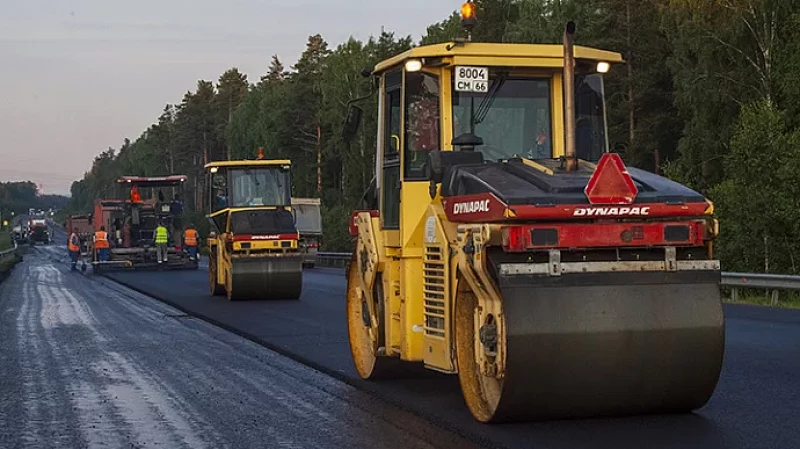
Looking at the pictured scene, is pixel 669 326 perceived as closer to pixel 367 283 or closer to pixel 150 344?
pixel 367 283

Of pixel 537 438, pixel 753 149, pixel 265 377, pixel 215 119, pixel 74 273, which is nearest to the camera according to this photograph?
pixel 537 438

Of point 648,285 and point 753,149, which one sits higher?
point 753,149

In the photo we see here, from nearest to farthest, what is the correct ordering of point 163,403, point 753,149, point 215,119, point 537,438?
point 537,438 < point 163,403 < point 753,149 < point 215,119

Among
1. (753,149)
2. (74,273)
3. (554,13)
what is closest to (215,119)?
(554,13)

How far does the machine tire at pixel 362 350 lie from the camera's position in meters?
9.98

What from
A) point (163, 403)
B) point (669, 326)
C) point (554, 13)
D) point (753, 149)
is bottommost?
point (163, 403)

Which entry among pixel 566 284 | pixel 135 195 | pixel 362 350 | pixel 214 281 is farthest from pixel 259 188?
pixel 135 195

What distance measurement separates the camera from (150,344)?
1408 cm

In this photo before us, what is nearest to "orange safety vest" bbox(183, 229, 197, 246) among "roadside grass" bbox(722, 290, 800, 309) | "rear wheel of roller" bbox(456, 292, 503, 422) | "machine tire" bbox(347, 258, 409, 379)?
"roadside grass" bbox(722, 290, 800, 309)

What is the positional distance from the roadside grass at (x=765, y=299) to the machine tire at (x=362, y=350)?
377 inches

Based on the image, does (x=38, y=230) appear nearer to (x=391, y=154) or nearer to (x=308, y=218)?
(x=308, y=218)

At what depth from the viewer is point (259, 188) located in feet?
74.4

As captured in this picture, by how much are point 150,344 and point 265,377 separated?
152 inches

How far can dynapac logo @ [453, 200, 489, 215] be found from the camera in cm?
748
